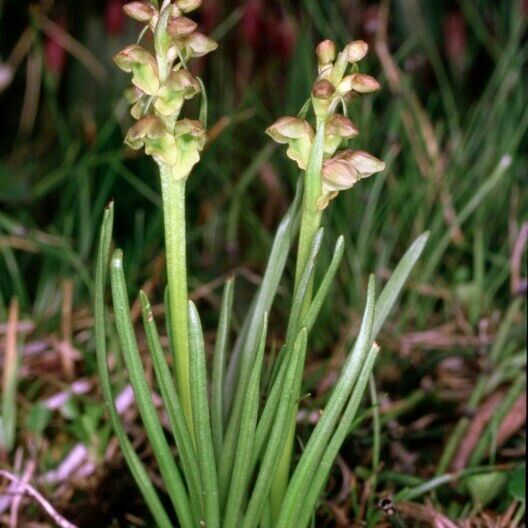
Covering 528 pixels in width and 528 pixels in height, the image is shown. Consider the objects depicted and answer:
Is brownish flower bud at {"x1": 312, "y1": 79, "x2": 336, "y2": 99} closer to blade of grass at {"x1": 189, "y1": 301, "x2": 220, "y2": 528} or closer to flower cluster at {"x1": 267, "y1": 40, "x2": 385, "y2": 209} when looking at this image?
flower cluster at {"x1": 267, "y1": 40, "x2": 385, "y2": 209}

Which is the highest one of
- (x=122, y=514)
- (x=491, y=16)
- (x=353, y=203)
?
(x=491, y=16)

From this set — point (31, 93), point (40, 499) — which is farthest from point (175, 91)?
point (31, 93)

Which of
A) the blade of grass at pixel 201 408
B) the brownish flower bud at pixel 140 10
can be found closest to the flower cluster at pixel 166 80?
the brownish flower bud at pixel 140 10

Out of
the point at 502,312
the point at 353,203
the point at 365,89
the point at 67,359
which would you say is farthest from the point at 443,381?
the point at 365,89

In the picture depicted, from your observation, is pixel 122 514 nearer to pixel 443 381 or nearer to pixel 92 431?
pixel 92 431

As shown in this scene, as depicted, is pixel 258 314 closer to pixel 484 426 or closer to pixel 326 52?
pixel 326 52

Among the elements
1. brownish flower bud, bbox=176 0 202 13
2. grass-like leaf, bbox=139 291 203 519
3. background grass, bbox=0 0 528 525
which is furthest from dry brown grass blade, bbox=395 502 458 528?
brownish flower bud, bbox=176 0 202 13
